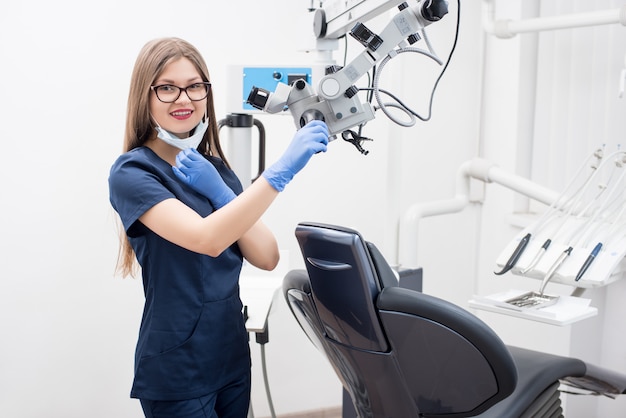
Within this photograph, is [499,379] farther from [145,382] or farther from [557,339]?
[557,339]

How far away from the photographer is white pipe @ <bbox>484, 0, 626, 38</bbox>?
2086 mm

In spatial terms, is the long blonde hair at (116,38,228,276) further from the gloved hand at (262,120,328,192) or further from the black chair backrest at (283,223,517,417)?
the black chair backrest at (283,223,517,417)

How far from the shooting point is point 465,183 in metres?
2.51

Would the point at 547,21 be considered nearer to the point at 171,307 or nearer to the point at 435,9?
the point at 435,9

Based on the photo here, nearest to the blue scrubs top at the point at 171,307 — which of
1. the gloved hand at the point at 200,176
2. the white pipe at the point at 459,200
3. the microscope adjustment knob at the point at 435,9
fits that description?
the gloved hand at the point at 200,176

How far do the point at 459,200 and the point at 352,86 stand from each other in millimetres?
1123

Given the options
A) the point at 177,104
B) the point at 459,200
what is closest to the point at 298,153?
the point at 177,104

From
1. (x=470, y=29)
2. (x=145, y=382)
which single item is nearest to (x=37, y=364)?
(x=145, y=382)

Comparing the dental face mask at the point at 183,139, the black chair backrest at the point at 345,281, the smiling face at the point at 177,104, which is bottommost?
the black chair backrest at the point at 345,281

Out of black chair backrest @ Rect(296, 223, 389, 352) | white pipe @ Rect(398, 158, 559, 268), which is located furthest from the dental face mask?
white pipe @ Rect(398, 158, 559, 268)

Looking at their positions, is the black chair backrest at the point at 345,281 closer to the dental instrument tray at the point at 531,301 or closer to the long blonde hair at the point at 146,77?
the long blonde hair at the point at 146,77

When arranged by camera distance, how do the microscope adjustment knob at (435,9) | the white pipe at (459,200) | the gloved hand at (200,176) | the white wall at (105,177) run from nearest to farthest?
the microscope adjustment knob at (435,9) < the gloved hand at (200,176) < the white pipe at (459,200) < the white wall at (105,177)

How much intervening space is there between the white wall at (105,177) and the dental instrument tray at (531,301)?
495 millimetres

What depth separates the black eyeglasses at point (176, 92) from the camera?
1.50 m
